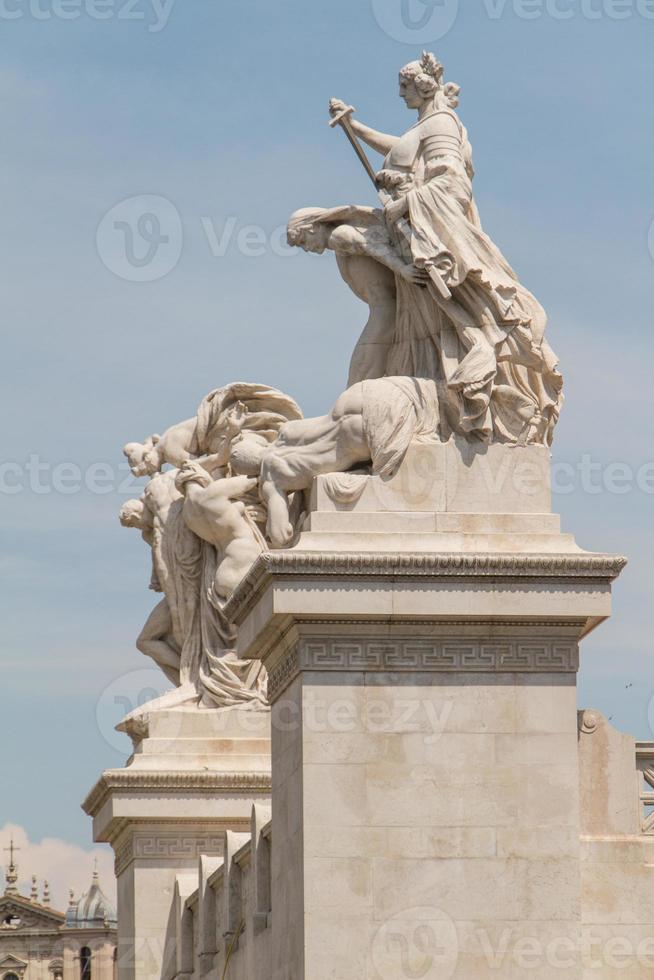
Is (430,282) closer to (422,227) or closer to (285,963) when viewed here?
(422,227)

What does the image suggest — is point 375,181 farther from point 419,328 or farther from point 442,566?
point 442,566

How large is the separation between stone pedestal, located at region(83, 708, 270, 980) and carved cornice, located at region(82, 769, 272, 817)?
0.04ft

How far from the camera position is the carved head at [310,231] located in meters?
24.6

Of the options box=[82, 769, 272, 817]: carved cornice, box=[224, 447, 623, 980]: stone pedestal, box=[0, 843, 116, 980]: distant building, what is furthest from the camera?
box=[0, 843, 116, 980]: distant building

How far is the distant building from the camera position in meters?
147

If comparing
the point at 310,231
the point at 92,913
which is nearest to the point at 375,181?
the point at 310,231

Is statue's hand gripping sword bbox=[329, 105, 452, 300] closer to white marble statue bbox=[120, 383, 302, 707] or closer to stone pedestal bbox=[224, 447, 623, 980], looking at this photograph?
stone pedestal bbox=[224, 447, 623, 980]

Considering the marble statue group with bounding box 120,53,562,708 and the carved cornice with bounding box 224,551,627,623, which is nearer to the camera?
the carved cornice with bounding box 224,551,627,623

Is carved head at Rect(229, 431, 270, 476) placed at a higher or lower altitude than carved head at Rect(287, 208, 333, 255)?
lower

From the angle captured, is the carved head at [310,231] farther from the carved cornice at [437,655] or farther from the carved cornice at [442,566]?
the carved cornice at [437,655]

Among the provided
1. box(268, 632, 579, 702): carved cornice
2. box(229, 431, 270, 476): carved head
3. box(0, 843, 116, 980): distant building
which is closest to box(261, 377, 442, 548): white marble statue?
box(229, 431, 270, 476): carved head

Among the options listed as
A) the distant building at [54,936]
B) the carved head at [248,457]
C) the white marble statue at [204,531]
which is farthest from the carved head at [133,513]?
the distant building at [54,936]

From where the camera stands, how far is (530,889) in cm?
2253

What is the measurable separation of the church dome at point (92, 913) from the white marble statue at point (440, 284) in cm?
12345
